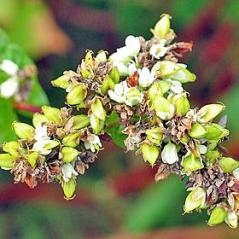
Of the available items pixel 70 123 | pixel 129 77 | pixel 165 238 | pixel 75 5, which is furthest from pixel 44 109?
pixel 75 5

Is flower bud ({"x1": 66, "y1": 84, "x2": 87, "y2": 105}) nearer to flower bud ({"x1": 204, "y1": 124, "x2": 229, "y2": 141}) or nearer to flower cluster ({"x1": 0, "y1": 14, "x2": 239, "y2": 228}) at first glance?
flower cluster ({"x1": 0, "y1": 14, "x2": 239, "y2": 228})

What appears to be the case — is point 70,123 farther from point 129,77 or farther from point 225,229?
point 225,229

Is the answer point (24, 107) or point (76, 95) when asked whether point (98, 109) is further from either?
point (24, 107)

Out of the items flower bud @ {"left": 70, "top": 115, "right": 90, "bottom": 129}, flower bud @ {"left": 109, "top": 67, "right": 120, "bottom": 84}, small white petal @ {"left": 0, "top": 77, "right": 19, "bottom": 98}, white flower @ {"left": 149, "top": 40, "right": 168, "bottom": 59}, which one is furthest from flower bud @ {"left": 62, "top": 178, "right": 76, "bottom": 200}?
small white petal @ {"left": 0, "top": 77, "right": 19, "bottom": 98}

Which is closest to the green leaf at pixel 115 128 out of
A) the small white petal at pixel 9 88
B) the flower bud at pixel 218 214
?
the flower bud at pixel 218 214

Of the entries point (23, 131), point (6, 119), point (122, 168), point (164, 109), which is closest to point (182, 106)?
point (164, 109)

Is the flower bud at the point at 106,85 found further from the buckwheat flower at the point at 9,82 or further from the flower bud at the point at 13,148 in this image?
the buckwheat flower at the point at 9,82
